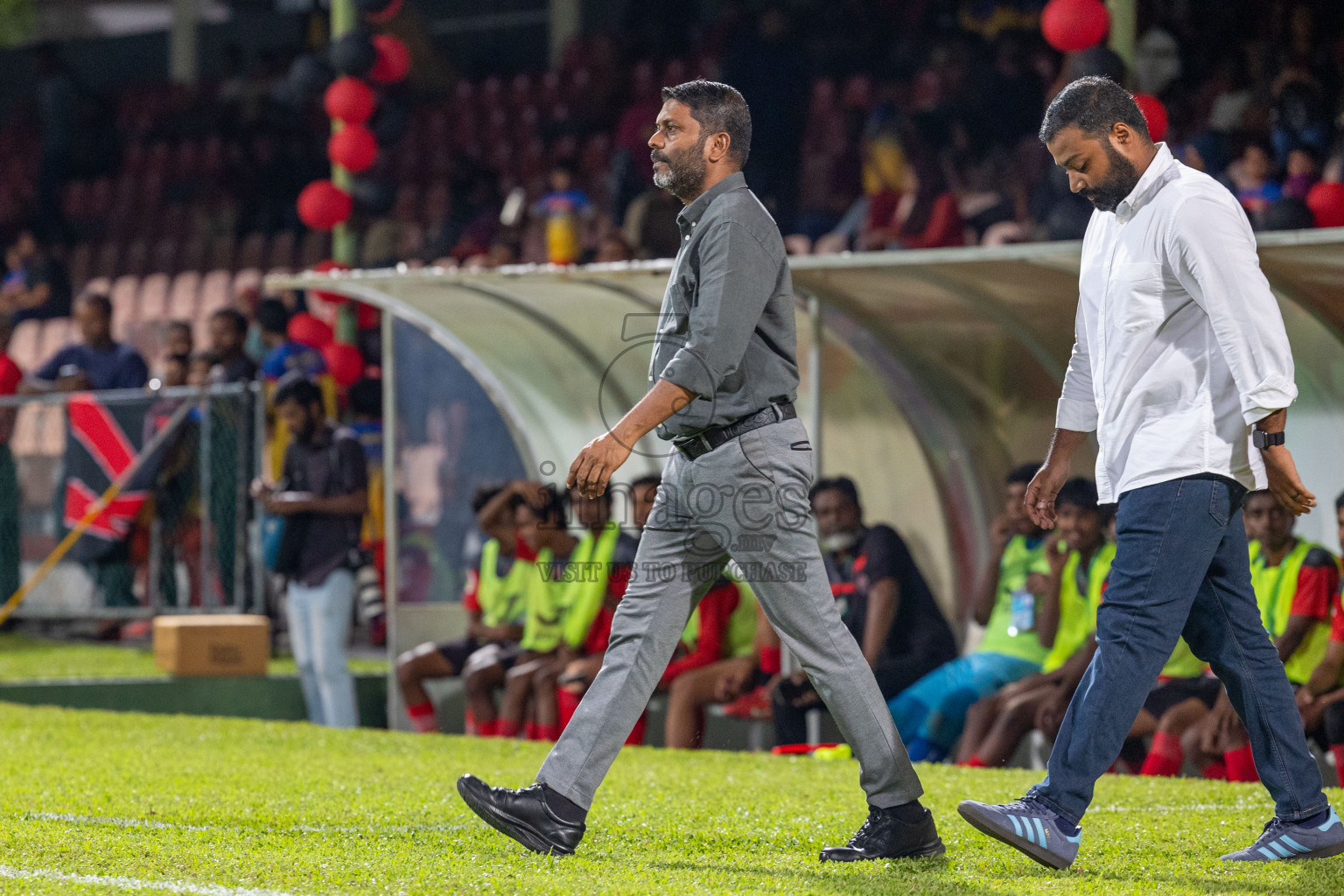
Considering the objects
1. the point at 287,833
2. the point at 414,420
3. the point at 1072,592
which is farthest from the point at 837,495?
the point at 287,833

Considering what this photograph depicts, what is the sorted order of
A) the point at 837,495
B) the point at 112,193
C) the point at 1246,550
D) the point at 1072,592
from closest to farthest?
1. the point at 1246,550
2. the point at 1072,592
3. the point at 837,495
4. the point at 112,193

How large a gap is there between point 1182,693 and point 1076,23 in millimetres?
3516

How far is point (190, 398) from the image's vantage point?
37.6 ft

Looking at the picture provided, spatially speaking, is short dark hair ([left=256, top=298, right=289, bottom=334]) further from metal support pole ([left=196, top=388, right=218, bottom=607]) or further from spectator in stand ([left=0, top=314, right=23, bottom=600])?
metal support pole ([left=196, top=388, right=218, bottom=607])

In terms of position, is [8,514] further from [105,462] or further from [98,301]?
[98,301]

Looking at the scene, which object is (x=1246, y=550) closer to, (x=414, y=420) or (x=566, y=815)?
(x=566, y=815)

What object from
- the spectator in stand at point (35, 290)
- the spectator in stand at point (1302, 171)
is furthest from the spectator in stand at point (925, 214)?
the spectator in stand at point (35, 290)

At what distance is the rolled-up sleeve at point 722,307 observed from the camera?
180 inches

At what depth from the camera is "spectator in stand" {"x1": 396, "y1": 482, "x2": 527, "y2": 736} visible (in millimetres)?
10297

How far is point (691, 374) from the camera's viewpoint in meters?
4.57

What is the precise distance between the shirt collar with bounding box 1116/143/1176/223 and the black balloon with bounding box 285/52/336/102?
30.4 feet

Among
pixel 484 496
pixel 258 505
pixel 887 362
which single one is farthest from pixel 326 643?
pixel 887 362

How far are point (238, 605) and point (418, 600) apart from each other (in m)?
1.16

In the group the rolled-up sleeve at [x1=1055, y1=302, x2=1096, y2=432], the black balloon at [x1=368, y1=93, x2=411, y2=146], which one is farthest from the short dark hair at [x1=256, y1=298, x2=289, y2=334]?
the rolled-up sleeve at [x1=1055, y1=302, x2=1096, y2=432]
